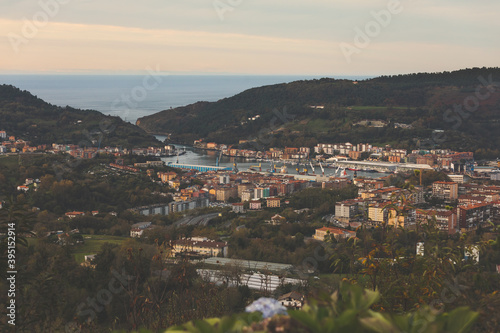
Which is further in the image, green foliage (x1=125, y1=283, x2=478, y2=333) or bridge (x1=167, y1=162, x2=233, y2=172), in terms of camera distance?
bridge (x1=167, y1=162, x2=233, y2=172)

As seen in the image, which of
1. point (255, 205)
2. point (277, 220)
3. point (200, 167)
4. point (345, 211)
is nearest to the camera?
point (277, 220)

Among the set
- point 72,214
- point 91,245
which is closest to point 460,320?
point 91,245

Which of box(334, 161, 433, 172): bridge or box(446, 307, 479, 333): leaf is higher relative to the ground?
box(446, 307, 479, 333): leaf

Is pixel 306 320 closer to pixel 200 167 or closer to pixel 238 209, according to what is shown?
pixel 238 209

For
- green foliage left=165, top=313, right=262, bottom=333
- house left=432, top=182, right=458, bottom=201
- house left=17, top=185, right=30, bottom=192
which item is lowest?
house left=432, top=182, right=458, bottom=201

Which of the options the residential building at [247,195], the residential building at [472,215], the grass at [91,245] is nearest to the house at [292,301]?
the grass at [91,245]

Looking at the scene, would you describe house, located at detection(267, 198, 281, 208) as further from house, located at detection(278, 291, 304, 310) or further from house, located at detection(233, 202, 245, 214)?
house, located at detection(278, 291, 304, 310)

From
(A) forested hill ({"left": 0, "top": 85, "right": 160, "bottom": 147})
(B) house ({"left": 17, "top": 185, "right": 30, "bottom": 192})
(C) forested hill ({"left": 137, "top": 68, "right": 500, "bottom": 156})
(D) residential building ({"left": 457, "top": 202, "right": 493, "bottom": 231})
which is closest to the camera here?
(D) residential building ({"left": 457, "top": 202, "right": 493, "bottom": 231})

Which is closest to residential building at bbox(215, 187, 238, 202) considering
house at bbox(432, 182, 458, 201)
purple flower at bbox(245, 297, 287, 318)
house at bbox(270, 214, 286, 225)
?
house at bbox(270, 214, 286, 225)
